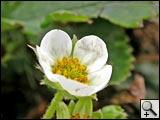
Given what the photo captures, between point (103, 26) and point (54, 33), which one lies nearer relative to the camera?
point (54, 33)

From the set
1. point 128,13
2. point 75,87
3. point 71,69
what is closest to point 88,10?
point 128,13

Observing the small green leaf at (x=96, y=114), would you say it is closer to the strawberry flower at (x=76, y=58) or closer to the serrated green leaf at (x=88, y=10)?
the strawberry flower at (x=76, y=58)

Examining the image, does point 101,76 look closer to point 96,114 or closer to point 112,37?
point 96,114

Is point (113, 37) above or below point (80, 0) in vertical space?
below

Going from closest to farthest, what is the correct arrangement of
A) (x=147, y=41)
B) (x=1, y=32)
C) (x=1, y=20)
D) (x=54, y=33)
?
(x=54, y=33)
(x=1, y=20)
(x=1, y=32)
(x=147, y=41)

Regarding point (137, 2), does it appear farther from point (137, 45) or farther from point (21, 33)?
point (21, 33)

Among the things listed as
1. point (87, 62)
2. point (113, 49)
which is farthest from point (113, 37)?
point (87, 62)

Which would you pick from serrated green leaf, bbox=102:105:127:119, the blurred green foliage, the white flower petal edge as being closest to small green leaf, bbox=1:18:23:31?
the blurred green foliage
